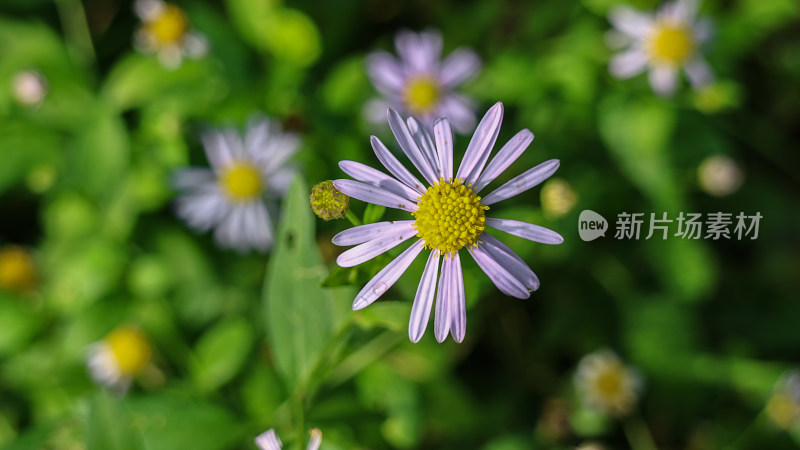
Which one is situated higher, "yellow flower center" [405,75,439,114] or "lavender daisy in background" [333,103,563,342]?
"yellow flower center" [405,75,439,114]

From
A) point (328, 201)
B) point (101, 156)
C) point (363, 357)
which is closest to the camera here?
point (328, 201)

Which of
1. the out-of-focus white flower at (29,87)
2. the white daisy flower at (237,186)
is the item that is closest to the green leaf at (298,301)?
the white daisy flower at (237,186)

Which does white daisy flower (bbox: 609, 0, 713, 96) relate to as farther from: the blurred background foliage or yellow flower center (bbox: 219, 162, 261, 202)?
yellow flower center (bbox: 219, 162, 261, 202)

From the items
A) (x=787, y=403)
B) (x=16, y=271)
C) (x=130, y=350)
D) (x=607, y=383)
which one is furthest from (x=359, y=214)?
(x=787, y=403)

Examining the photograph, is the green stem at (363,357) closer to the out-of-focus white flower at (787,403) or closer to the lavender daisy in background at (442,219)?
the lavender daisy in background at (442,219)
